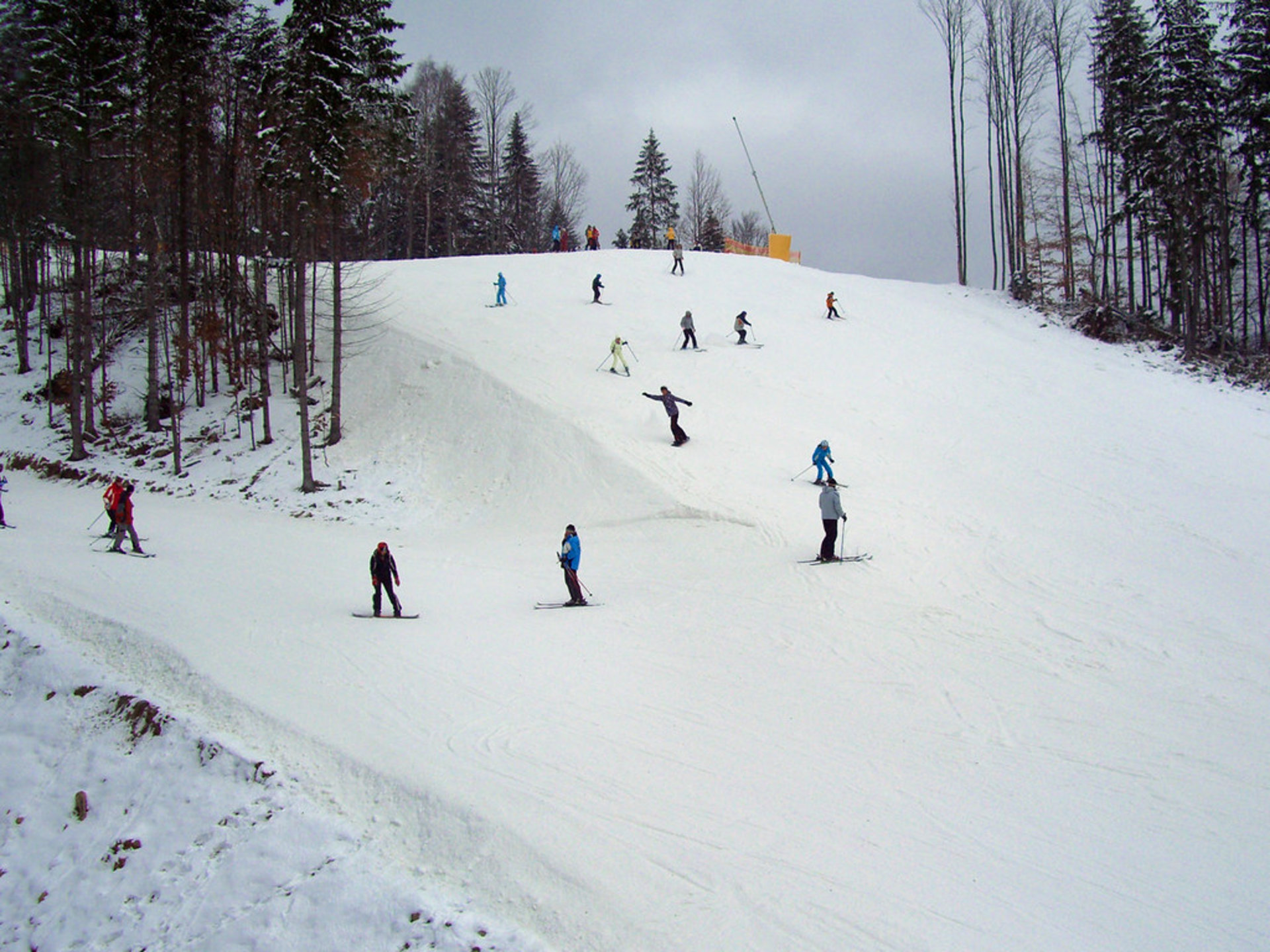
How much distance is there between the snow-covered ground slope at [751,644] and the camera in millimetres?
5527

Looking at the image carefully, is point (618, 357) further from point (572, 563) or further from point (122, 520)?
point (122, 520)

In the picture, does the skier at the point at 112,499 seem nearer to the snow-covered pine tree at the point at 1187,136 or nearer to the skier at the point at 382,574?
the skier at the point at 382,574

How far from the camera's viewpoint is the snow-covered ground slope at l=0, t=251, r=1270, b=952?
553 centimetres

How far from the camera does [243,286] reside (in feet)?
83.9

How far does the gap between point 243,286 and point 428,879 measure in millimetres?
25966

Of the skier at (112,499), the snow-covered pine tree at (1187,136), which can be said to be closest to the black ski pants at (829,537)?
the skier at (112,499)

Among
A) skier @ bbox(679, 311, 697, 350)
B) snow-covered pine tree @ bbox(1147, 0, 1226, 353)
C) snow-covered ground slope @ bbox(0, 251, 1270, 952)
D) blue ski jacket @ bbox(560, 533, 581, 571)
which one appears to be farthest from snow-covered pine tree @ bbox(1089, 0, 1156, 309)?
blue ski jacket @ bbox(560, 533, 581, 571)

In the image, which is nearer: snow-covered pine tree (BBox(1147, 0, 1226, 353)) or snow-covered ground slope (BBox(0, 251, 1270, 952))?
snow-covered ground slope (BBox(0, 251, 1270, 952))

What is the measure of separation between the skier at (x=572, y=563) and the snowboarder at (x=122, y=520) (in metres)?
10.0

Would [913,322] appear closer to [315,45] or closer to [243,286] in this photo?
[315,45]

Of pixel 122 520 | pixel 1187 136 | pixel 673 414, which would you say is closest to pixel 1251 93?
pixel 1187 136

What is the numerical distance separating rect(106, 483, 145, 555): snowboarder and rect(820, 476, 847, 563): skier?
48.0ft

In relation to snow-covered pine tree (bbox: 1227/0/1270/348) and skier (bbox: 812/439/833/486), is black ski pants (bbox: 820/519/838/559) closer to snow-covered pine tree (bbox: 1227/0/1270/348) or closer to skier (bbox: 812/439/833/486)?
skier (bbox: 812/439/833/486)

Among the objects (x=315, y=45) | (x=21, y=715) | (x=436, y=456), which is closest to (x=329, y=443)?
(x=436, y=456)
